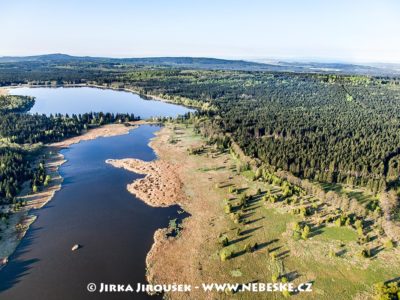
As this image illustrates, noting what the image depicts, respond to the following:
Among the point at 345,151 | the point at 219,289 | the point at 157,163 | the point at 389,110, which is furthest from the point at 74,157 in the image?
the point at 389,110

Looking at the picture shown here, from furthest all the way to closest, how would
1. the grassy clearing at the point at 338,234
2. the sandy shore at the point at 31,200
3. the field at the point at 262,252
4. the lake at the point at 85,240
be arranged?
the grassy clearing at the point at 338,234, the sandy shore at the point at 31,200, the field at the point at 262,252, the lake at the point at 85,240

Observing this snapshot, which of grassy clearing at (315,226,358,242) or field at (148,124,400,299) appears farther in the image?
grassy clearing at (315,226,358,242)

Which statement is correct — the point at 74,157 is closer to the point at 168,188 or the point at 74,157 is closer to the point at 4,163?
the point at 4,163

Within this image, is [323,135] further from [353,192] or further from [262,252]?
[262,252]

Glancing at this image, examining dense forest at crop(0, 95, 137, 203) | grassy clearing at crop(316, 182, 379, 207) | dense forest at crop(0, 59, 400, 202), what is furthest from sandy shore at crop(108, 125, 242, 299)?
grassy clearing at crop(316, 182, 379, 207)

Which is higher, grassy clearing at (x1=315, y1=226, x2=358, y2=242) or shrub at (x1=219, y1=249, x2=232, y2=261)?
grassy clearing at (x1=315, y1=226, x2=358, y2=242)

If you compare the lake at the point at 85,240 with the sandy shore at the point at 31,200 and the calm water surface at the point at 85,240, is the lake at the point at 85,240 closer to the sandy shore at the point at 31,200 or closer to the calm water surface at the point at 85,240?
the calm water surface at the point at 85,240

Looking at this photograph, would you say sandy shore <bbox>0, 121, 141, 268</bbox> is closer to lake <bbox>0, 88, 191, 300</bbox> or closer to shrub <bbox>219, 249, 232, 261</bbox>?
lake <bbox>0, 88, 191, 300</bbox>

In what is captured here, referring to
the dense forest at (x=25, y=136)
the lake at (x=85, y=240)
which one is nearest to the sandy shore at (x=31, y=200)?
the lake at (x=85, y=240)
